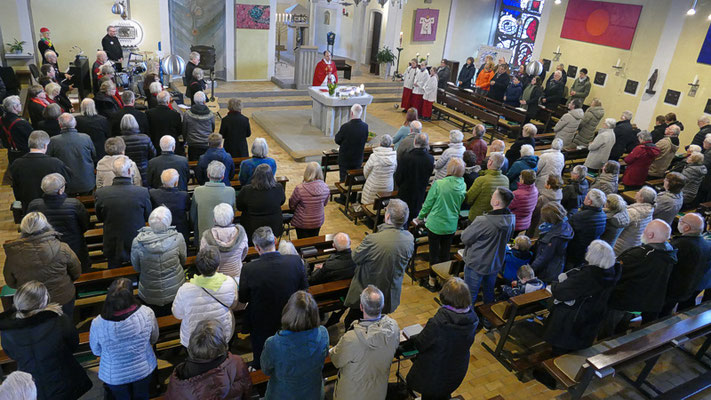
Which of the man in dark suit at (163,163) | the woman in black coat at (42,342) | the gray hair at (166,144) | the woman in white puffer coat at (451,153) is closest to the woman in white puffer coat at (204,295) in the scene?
the woman in black coat at (42,342)

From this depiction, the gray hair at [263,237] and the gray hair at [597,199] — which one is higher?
the gray hair at [597,199]

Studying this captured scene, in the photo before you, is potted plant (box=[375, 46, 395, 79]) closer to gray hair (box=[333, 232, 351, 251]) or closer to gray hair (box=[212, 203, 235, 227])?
gray hair (box=[333, 232, 351, 251])

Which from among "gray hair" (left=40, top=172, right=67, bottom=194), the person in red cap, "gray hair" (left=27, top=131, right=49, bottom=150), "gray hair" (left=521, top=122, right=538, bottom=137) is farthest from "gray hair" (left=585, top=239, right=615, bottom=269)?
the person in red cap

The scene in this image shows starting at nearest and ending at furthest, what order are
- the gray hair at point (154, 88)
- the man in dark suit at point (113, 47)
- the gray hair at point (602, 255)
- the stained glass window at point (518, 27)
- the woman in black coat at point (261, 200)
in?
the gray hair at point (602, 255), the woman in black coat at point (261, 200), the gray hair at point (154, 88), the man in dark suit at point (113, 47), the stained glass window at point (518, 27)

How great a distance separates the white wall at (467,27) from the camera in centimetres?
1571

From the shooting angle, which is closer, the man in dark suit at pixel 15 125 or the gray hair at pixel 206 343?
the gray hair at pixel 206 343

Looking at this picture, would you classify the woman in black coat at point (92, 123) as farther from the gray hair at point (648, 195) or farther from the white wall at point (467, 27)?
the white wall at point (467, 27)

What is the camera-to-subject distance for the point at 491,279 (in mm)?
4590

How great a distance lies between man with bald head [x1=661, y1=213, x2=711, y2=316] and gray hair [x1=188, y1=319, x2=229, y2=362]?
3991 mm

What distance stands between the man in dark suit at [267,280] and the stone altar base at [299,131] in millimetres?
5442

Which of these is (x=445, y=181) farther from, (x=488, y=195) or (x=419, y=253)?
(x=419, y=253)

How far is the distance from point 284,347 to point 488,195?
3221mm

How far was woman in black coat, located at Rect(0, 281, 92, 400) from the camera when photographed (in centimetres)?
265

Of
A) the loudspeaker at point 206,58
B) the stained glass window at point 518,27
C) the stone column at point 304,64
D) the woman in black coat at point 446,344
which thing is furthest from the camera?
the stained glass window at point 518,27
